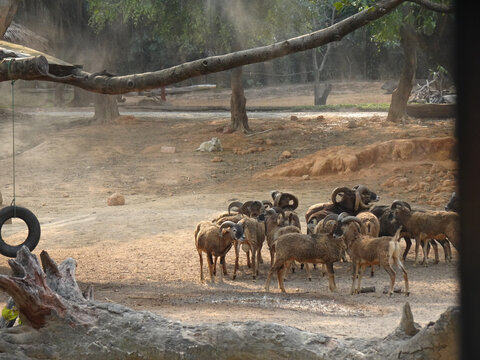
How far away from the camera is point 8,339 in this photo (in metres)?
5.10

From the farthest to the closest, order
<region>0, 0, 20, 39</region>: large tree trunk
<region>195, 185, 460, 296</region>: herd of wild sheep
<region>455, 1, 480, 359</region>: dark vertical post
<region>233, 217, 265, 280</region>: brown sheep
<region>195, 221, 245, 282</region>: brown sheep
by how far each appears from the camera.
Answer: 1. <region>0, 0, 20, 39</region>: large tree trunk
2. <region>233, 217, 265, 280</region>: brown sheep
3. <region>195, 221, 245, 282</region>: brown sheep
4. <region>195, 185, 460, 296</region>: herd of wild sheep
5. <region>455, 1, 480, 359</region>: dark vertical post

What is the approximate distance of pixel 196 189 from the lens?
21.3m

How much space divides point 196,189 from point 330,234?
11459 mm

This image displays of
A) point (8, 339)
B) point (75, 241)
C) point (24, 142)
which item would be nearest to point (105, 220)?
point (75, 241)

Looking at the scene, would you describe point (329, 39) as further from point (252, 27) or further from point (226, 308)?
point (252, 27)

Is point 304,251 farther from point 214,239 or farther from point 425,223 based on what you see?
point 425,223

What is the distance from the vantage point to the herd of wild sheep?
9883mm

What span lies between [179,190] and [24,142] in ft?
34.7

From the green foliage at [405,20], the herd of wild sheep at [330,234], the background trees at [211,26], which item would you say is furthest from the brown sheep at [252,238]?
the green foliage at [405,20]

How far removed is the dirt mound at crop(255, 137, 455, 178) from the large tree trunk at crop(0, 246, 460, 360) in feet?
50.9

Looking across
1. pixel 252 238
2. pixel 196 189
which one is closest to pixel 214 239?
pixel 252 238

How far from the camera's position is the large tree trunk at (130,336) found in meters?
4.96

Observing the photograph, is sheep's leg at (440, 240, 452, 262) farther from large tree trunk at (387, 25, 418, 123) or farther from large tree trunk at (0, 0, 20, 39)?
large tree trunk at (387, 25, 418, 123)

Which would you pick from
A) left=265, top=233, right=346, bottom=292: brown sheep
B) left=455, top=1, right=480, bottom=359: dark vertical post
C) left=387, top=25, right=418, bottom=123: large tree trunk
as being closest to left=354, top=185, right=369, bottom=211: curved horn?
left=265, top=233, right=346, bottom=292: brown sheep
